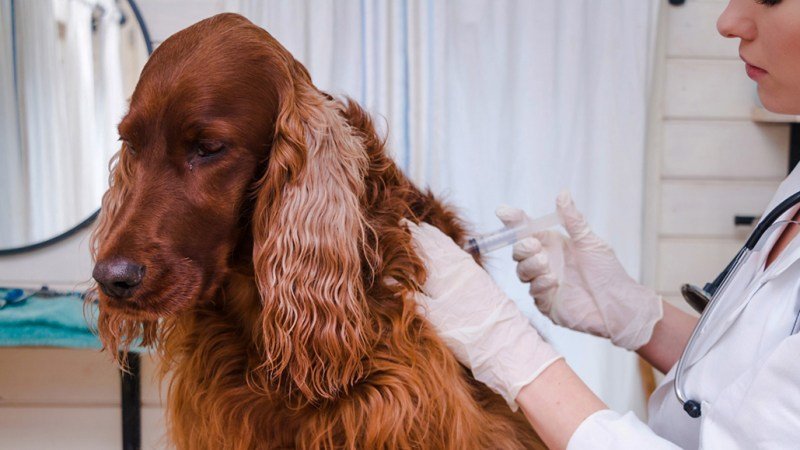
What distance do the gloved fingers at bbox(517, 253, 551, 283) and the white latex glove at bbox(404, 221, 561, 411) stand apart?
244 mm

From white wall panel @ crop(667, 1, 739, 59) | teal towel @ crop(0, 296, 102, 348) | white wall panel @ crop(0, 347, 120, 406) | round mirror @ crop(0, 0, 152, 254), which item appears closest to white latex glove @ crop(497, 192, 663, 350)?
white wall panel @ crop(667, 1, 739, 59)

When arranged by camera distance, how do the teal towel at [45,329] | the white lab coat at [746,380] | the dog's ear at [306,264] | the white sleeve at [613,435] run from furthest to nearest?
the teal towel at [45,329] < the dog's ear at [306,264] < the white sleeve at [613,435] < the white lab coat at [746,380]

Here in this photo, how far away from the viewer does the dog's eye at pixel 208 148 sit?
3.15ft

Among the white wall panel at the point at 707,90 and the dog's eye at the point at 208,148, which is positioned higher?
the white wall panel at the point at 707,90

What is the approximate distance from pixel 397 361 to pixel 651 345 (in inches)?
28.4

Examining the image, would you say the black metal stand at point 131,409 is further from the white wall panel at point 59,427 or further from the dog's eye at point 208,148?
the dog's eye at point 208,148

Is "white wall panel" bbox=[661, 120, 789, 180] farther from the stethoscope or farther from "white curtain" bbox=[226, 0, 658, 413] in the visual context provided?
the stethoscope

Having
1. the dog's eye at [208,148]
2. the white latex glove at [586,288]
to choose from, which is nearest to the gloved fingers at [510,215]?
the white latex glove at [586,288]

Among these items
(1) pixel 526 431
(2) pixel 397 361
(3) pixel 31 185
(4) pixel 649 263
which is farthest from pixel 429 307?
(3) pixel 31 185

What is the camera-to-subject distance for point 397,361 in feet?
3.54

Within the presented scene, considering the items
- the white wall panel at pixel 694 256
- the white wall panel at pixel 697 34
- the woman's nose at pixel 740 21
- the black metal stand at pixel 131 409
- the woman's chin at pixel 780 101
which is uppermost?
the white wall panel at pixel 697 34

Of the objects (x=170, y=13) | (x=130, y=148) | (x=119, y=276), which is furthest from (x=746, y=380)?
(x=170, y=13)

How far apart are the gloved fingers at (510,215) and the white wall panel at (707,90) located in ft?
3.22

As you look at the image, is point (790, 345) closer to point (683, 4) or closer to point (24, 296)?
point (683, 4)
